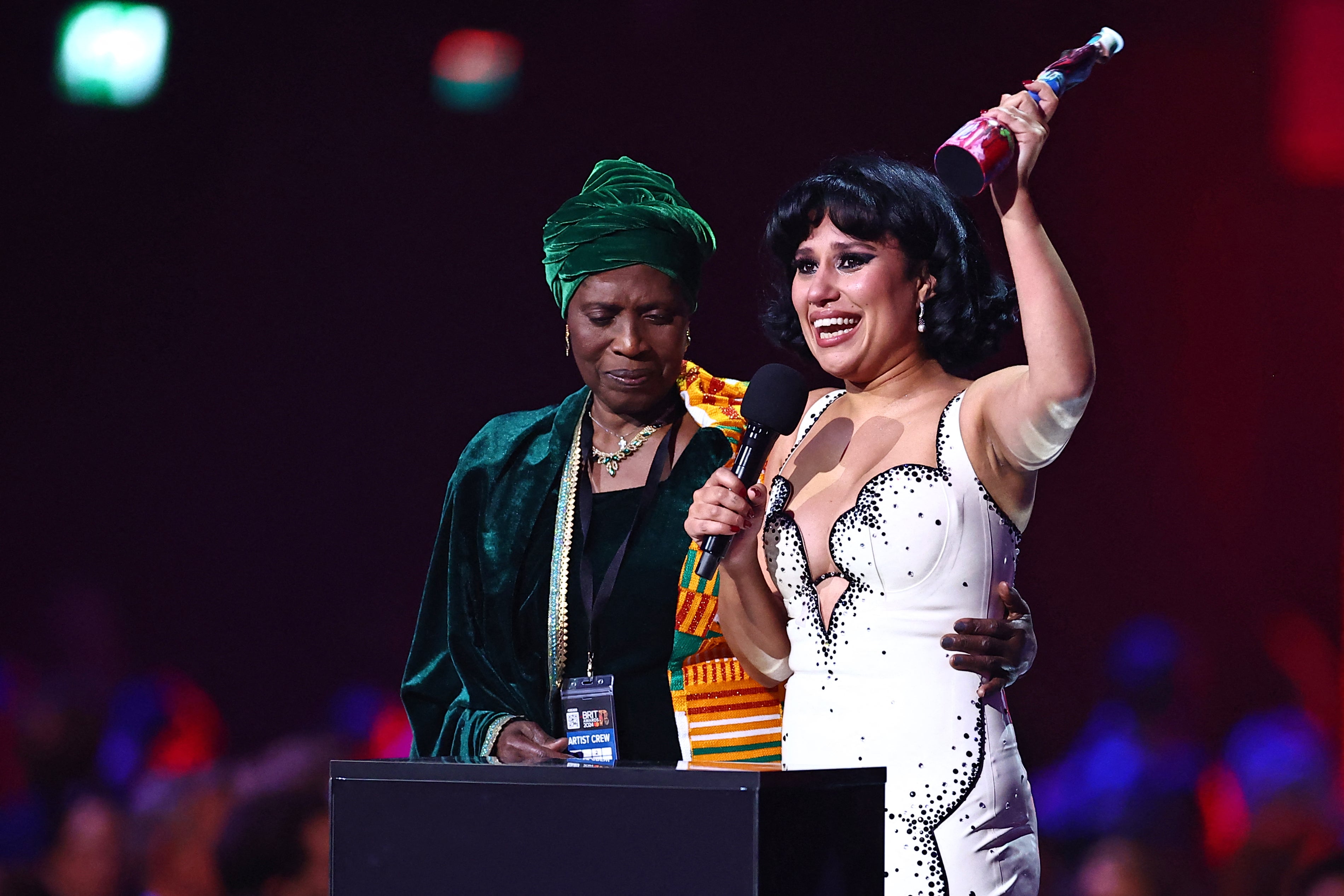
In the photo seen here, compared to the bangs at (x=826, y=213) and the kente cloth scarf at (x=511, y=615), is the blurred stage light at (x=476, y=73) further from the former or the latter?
the bangs at (x=826, y=213)

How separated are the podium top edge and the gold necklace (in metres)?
1.14

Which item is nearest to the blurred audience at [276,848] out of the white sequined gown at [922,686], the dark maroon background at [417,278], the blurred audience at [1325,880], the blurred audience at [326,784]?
the blurred audience at [326,784]

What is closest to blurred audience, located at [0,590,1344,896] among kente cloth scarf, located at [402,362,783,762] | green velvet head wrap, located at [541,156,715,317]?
kente cloth scarf, located at [402,362,783,762]

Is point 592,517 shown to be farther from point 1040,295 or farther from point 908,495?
point 1040,295

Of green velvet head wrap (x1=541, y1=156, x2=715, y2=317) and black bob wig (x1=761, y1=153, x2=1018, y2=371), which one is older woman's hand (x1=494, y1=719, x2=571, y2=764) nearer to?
green velvet head wrap (x1=541, y1=156, x2=715, y2=317)

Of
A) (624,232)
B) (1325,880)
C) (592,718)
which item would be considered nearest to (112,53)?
(624,232)

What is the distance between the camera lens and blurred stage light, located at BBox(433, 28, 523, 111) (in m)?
3.63

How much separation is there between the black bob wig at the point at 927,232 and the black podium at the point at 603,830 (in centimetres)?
73

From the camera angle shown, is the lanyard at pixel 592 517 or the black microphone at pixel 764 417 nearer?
the black microphone at pixel 764 417

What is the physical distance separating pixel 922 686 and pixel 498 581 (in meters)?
1.01

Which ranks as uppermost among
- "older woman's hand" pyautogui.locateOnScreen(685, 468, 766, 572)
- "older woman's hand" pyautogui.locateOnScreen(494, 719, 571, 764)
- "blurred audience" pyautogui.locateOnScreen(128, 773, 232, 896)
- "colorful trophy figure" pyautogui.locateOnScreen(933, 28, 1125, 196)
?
"colorful trophy figure" pyautogui.locateOnScreen(933, 28, 1125, 196)

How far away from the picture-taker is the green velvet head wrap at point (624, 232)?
241 centimetres

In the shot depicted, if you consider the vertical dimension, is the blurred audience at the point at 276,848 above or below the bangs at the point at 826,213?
below

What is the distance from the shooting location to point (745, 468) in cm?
172
